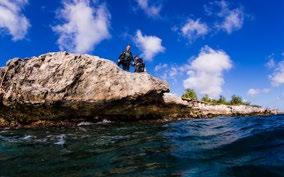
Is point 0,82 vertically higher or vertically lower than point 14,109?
higher

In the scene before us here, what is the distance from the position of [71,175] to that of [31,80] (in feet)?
45.2

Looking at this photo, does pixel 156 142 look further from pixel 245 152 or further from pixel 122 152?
pixel 245 152

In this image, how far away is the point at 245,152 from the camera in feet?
31.8

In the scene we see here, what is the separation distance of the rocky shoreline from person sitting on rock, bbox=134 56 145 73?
395cm

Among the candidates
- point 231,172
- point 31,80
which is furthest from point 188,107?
point 231,172

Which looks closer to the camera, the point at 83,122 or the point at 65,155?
the point at 65,155

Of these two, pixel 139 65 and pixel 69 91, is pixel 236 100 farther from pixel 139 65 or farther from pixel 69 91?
pixel 69 91

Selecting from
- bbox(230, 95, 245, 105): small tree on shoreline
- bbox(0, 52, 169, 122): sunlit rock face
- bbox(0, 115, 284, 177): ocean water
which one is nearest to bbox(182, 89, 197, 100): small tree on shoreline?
bbox(230, 95, 245, 105): small tree on shoreline

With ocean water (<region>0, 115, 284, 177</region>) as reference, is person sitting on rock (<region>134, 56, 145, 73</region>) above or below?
above

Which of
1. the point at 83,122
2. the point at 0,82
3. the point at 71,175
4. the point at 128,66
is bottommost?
the point at 71,175

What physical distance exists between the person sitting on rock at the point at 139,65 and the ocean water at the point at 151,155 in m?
12.5

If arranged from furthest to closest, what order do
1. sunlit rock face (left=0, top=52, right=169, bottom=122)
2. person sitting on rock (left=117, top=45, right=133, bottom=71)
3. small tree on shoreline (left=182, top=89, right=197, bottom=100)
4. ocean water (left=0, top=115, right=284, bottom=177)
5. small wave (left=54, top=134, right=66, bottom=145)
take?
small tree on shoreline (left=182, top=89, right=197, bottom=100), person sitting on rock (left=117, top=45, right=133, bottom=71), sunlit rock face (left=0, top=52, right=169, bottom=122), small wave (left=54, top=134, right=66, bottom=145), ocean water (left=0, top=115, right=284, bottom=177)

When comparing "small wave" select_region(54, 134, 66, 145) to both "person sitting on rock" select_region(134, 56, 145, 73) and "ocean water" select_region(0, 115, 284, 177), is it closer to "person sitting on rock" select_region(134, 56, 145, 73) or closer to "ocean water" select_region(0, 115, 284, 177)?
"ocean water" select_region(0, 115, 284, 177)

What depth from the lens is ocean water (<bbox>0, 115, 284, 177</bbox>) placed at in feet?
27.0
